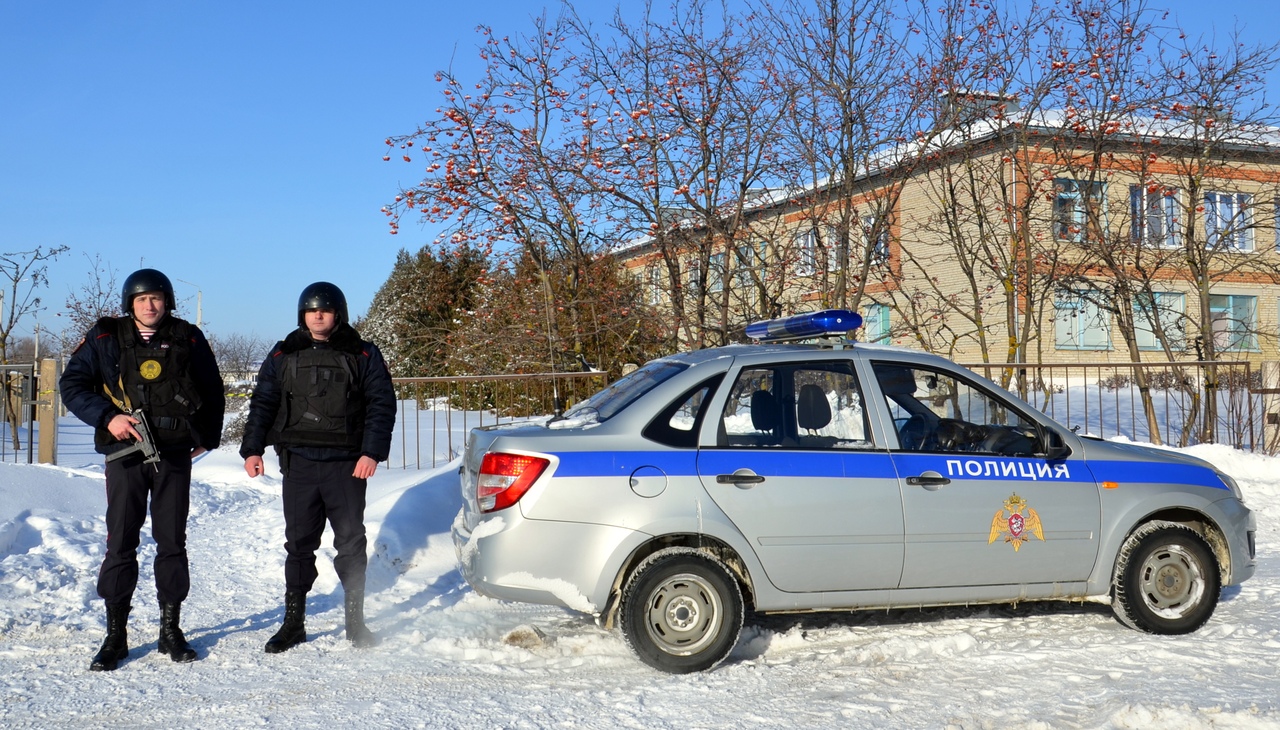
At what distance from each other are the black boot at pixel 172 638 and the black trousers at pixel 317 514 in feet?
1.83

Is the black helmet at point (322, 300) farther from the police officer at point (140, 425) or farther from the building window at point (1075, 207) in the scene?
the building window at point (1075, 207)

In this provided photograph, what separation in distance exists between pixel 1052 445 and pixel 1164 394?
9231 millimetres

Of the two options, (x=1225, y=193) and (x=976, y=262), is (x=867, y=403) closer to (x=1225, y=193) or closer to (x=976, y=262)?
(x=976, y=262)

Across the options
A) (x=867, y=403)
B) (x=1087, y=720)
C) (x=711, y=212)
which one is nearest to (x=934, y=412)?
(x=867, y=403)

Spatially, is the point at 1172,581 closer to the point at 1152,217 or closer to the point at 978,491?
the point at 978,491

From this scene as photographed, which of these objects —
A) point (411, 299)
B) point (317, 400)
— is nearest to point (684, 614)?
point (317, 400)

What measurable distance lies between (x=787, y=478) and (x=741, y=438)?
12.2 inches

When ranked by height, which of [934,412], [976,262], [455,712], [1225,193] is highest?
[1225,193]

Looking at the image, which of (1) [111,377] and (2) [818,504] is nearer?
(2) [818,504]

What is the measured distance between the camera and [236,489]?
10.3m

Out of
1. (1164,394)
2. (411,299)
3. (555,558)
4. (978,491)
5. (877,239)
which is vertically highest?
(411,299)

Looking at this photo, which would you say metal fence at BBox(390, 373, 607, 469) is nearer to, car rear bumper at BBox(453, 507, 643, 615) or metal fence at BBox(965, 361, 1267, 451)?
metal fence at BBox(965, 361, 1267, 451)

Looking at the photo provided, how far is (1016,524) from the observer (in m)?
5.47

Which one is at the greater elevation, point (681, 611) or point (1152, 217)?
point (1152, 217)
